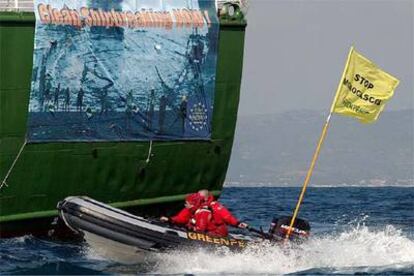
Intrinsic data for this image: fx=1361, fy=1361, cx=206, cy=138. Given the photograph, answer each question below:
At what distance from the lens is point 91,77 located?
1060 inches

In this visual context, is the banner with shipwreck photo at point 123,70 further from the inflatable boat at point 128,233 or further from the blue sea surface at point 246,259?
the inflatable boat at point 128,233

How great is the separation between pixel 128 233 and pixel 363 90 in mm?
5379

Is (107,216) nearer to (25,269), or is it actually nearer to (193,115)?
(25,269)

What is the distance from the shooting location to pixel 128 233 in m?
22.9

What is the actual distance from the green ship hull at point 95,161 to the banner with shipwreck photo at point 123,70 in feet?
0.76

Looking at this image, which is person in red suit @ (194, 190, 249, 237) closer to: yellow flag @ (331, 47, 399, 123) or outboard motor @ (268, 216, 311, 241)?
outboard motor @ (268, 216, 311, 241)

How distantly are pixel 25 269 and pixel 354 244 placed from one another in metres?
6.22

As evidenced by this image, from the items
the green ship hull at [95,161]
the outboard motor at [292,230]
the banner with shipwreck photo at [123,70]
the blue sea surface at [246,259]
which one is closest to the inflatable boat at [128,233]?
the blue sea surface at [246,259]

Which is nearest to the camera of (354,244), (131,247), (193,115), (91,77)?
(131,247)

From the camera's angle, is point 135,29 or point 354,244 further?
point 135,29

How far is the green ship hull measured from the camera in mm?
25688

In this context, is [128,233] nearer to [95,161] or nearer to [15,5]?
[95,161]

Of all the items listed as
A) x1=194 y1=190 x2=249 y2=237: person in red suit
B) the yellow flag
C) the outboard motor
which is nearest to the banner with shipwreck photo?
x1=194 y1=190 x2=249 y2=237: person in red suit

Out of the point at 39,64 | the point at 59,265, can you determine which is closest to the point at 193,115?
the point at 39,64
